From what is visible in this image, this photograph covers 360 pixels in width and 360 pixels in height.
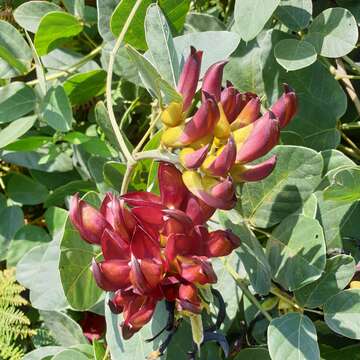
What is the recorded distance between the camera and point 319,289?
95 cm

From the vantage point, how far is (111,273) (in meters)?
0.77

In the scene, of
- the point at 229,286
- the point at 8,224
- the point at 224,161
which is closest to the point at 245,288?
the point at 229,286

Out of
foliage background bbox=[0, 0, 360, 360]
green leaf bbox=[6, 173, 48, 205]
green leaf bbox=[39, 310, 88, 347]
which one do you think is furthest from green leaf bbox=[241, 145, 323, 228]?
green leaf bbox=[6, 173, 48, 205]

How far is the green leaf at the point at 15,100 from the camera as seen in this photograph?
1.17 meters

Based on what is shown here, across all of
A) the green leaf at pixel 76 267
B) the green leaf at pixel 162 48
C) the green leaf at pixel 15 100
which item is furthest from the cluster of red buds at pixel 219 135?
the green leaf at pixel 15 100

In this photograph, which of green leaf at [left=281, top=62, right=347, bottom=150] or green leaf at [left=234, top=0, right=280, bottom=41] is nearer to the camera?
green leaf at [left=234, top=0, right=280, bottom=41]

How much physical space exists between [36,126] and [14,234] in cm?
20

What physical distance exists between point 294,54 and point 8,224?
23.3 inches

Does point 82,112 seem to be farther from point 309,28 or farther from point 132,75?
point 309,28

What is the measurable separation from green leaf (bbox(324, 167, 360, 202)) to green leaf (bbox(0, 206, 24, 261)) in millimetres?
590

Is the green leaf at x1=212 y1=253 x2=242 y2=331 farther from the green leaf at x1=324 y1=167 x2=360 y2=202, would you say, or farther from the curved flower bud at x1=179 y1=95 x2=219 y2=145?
the curved flower bud at x1=179 y1=95 x2=219 y2=145

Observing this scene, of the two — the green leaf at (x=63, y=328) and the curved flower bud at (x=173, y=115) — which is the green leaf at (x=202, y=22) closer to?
the curved flower bud at (x=173, y=115)

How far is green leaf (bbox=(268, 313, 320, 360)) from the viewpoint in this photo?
0.87 metres

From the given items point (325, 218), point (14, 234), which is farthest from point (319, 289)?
point (14, 234)
